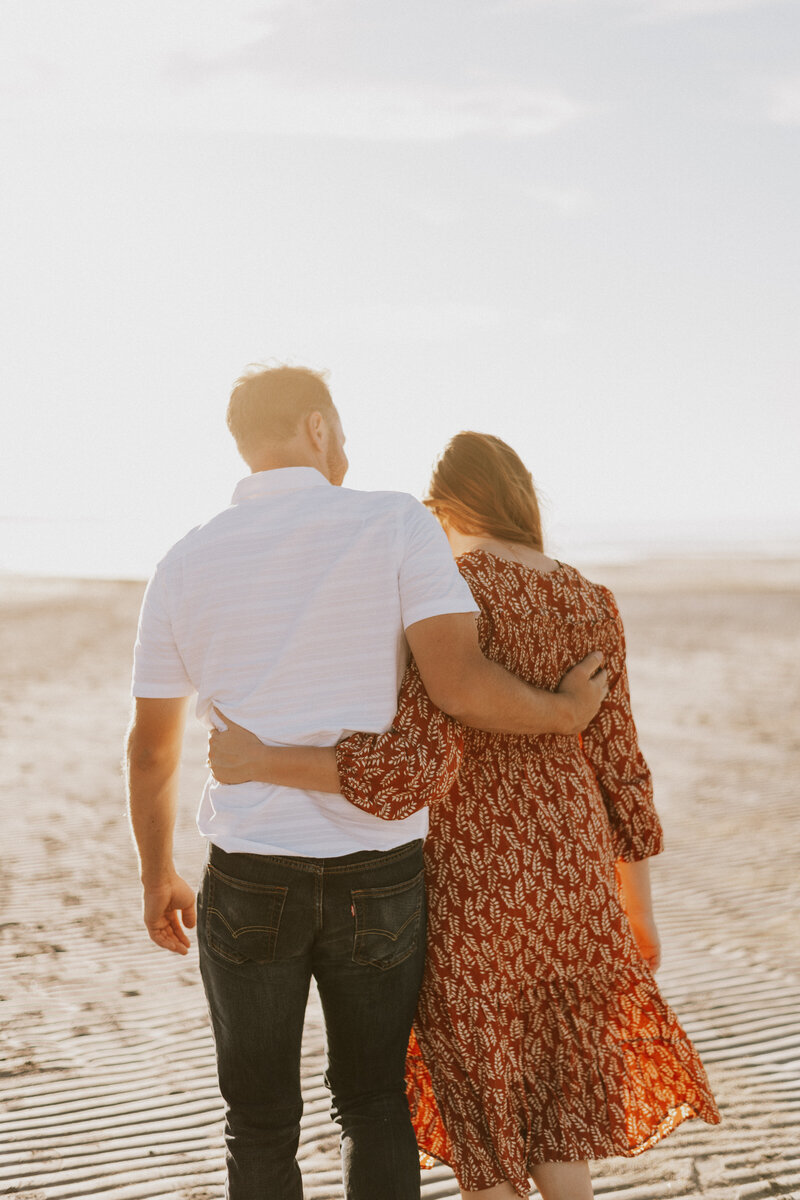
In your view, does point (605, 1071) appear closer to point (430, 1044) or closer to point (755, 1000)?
point (430, 1044)

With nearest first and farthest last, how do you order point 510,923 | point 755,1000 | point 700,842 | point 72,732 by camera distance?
1. point 510,923
2. point 755,1000
3. point 700,842
4. point 72,732

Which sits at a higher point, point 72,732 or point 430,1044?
point 430,1044

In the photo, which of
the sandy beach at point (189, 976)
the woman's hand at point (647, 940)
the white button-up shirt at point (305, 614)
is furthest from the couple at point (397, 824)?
the sandy beach at point (189, 976)

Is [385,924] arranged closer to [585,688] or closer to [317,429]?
[585,688]

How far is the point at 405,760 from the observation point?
1.97 m

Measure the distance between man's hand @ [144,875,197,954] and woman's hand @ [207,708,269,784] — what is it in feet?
1.19

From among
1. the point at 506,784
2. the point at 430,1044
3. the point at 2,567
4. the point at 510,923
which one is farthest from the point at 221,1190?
the point at 2,567

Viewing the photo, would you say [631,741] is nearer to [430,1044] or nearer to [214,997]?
[430,1044]

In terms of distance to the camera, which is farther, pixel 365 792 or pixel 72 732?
pixel 72 732

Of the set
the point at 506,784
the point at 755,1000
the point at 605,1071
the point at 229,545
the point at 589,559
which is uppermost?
the point at 229,545

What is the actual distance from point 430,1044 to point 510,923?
13.3 inches

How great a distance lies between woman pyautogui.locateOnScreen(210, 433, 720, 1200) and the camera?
224 cm

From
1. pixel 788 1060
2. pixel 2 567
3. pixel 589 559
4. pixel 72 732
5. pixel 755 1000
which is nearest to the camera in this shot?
pixel 788 1060

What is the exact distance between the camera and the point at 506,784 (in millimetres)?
2314
